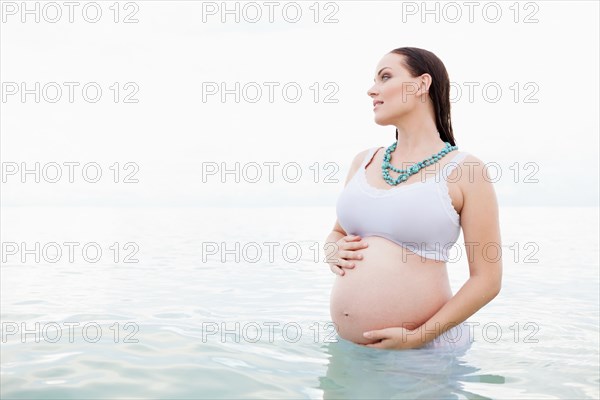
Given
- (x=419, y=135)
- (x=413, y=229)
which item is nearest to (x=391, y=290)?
(x=413, y=229)

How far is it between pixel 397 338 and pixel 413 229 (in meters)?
0.58

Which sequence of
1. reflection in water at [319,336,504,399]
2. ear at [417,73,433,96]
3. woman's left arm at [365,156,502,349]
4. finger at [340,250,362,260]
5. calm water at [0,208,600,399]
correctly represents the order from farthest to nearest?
ear at [417,73,433,96], finger at [340,250,362,260], woman's left arm at [365,156,502,349], calm water at [0,208,600,399], reflection in water at [319,336,504,399]

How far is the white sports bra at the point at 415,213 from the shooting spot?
3277 mm

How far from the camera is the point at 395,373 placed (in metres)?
3.02

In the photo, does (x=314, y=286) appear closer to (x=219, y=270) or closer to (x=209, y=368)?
(x=219, y=270)

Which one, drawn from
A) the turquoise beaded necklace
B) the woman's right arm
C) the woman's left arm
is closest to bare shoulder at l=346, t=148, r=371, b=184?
the woman's right arm

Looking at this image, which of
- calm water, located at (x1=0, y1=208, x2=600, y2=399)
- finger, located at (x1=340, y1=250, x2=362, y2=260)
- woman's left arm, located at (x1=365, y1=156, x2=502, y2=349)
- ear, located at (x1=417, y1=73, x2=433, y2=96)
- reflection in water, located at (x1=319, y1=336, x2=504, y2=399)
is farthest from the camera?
ear, located at (x1=417, y1=73, x2=433, y2=96)

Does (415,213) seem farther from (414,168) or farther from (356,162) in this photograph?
(356,162)

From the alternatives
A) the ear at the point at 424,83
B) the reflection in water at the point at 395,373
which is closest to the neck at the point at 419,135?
the ear at the point at 424,83

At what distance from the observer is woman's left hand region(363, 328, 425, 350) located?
3.26 meters

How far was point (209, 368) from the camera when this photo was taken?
3.18m

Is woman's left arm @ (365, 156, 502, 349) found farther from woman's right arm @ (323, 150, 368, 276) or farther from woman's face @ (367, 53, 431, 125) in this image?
woman's face @ (367, 53, 431, 125)

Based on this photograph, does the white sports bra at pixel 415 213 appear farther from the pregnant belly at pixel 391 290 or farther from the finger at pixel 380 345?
the finger at pixel 380 345

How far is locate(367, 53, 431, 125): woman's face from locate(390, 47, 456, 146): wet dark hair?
4 centimetres
